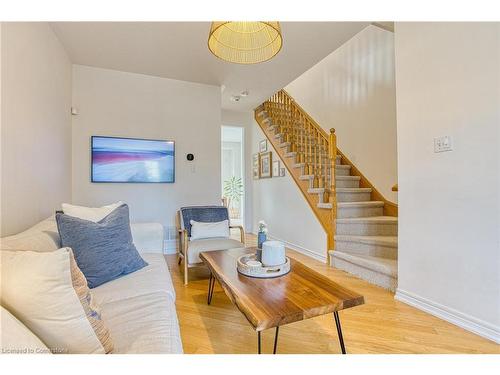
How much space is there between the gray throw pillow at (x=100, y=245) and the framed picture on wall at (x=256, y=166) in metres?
3.68

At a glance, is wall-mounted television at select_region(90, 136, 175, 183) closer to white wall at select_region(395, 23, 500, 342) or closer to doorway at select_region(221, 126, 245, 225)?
white wall at select_region(395, 23, 500, 342)

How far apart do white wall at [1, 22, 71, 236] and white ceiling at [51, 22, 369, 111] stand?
312mm

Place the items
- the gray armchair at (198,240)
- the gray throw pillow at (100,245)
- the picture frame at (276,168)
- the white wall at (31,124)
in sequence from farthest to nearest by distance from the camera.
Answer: the picture frame at (276,168) < the gray armchair at (198,240) < the white wall at (31,124) < the gray throw pillow at (100,245)

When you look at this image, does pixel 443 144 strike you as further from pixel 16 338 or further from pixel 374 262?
pixel 16 338

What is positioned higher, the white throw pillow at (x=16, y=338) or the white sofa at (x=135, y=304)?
the white throw pillow at (x=16, y=338)

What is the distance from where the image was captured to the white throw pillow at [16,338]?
620mm

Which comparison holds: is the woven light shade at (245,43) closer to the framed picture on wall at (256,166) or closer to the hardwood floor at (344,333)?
the hardwood floor at (344,333)

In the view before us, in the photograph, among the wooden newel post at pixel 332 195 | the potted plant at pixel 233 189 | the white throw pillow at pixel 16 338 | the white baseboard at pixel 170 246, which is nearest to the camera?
the white throw pillow at pixel 16 338

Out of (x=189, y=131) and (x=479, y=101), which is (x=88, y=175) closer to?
(x=189, y=131)

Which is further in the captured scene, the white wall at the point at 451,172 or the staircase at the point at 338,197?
the staircase at the point at 338,197

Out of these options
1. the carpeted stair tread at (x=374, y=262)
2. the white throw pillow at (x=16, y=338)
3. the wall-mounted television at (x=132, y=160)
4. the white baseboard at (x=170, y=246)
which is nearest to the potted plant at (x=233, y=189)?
the white baseboard at (x=170, y=246)

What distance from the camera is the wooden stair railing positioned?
323 centimetres
